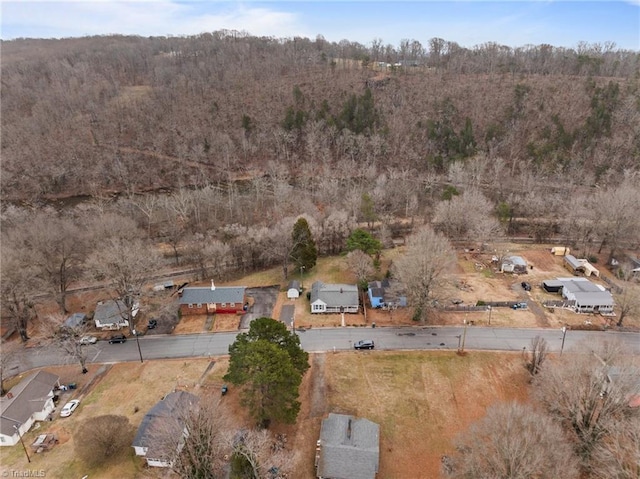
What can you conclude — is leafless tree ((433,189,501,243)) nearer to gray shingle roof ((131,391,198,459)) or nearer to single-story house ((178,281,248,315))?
single-story house ((178,281,248,315))

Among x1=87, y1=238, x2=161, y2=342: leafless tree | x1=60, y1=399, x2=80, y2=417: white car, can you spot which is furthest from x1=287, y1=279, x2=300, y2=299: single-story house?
x1=60, y1=399, x2=80, y2=417: white car

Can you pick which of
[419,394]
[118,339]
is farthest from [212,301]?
[419,394]

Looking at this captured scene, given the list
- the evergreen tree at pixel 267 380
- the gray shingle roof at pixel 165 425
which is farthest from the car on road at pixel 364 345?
the gray shingle roof at pixel 165 425

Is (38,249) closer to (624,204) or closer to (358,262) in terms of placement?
(358,262)

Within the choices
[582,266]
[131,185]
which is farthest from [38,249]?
[582,266]

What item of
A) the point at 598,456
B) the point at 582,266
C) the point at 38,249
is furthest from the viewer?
the point at 582,266

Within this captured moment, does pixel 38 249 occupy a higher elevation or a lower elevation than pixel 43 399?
higher
